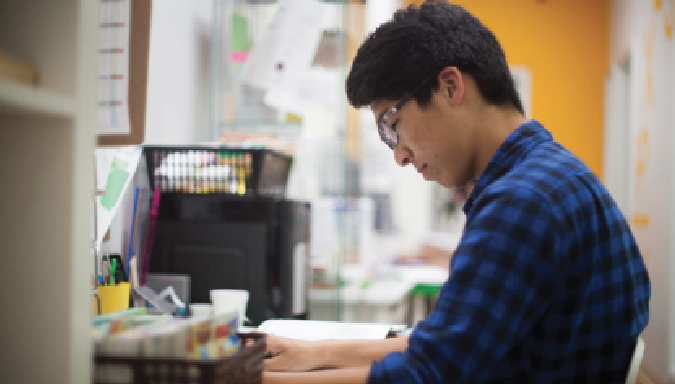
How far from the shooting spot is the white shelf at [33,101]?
62cm

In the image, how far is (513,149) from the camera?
3.48ft

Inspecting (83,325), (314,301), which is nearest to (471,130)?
(83,325)

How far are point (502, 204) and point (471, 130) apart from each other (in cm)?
30

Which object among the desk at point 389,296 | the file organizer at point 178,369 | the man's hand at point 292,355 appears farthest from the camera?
the desk at point 389,296

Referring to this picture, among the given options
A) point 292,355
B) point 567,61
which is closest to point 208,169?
point 292,355

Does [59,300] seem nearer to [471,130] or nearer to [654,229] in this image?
[471,130]

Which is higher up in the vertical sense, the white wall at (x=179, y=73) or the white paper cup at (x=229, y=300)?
the white wall at (x=179, y=73)

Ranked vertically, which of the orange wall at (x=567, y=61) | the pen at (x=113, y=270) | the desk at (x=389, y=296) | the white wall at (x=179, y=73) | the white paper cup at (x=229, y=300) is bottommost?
the desk at (x=389, y=296)

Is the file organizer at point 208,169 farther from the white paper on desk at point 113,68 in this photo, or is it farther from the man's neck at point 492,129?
the man's neck at point 492,129

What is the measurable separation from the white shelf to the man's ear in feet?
2.17

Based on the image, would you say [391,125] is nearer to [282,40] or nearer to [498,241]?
[498,241]

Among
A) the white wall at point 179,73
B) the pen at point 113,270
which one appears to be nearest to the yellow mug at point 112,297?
the pen at point 113,270

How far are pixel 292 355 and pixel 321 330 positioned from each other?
28cm

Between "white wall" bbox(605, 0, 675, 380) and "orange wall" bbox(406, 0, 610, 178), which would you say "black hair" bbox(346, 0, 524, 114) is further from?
"orange wall" bbox(406, 0, 610, 178)
